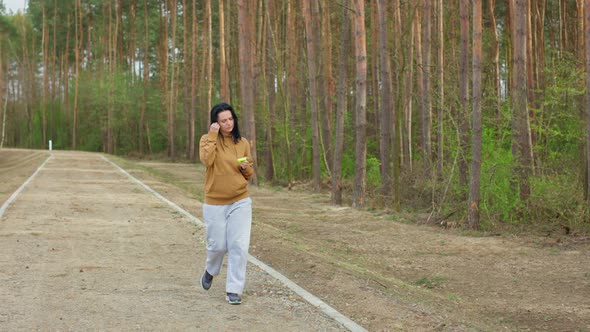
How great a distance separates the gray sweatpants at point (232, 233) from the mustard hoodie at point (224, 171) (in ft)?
0.26

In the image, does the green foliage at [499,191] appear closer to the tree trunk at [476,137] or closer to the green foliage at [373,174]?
the tree trunk at [476,137]

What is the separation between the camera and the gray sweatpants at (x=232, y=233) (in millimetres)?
7145

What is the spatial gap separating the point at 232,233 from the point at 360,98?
12.0 m

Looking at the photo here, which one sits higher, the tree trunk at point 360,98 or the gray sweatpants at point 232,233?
the tree trunk at point 360,98

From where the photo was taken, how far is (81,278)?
→ 8367mm

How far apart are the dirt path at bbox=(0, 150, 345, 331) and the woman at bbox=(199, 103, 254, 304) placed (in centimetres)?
40

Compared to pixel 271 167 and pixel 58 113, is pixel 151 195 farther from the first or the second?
pixel 58 113

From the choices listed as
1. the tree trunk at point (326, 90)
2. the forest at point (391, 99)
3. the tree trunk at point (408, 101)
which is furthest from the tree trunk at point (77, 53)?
the tree trunk at point (408, 101)

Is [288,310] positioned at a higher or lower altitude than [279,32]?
lower

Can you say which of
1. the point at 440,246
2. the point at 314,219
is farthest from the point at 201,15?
the point at 440,246

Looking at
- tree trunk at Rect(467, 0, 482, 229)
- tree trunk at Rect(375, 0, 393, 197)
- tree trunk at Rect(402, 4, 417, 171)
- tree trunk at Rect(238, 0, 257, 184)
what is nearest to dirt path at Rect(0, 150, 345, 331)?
tree trunk at Rect(467, 0, 482, 229)

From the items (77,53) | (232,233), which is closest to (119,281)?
(232,233)

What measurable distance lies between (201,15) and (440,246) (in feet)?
135

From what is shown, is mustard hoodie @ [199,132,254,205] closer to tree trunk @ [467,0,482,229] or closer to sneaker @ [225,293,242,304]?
sneaker @ [225,293,242,304]
